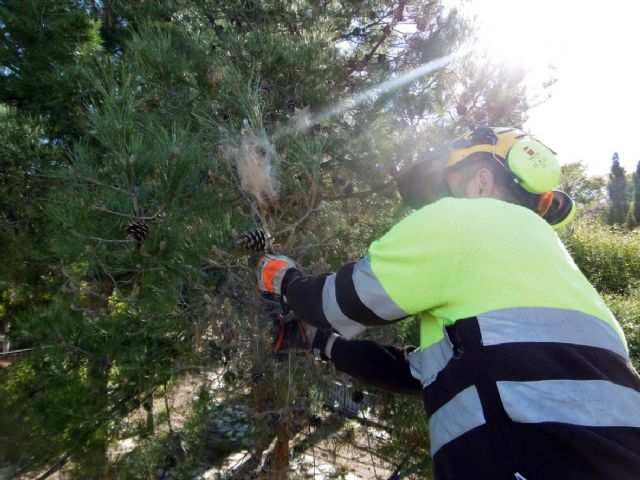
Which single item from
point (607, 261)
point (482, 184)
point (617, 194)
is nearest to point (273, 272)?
point (482, 184)

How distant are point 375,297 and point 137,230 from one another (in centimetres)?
91

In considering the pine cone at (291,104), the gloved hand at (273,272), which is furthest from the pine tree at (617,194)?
the gloved hand at (273,272)

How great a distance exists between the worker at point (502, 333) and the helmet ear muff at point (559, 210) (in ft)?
1.23

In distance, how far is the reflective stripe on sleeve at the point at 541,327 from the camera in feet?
3.39

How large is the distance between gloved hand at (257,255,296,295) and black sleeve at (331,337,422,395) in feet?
1.49

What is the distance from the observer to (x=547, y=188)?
1.41 meters

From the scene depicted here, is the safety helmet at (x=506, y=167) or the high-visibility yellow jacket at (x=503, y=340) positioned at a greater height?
the safety helmet at (x=506, y=167)

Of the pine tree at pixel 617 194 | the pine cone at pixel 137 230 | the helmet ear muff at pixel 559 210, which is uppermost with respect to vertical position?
the pine tree at pixel 617 194

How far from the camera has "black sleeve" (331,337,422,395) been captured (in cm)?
173

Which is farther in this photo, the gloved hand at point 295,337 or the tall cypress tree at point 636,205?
the tall cypress tree at point 636,205

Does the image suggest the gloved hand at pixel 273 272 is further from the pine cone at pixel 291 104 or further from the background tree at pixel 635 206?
the background tree at pixel 635 206

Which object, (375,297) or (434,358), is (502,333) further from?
(375,297)

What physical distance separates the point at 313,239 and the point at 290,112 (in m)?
0.84

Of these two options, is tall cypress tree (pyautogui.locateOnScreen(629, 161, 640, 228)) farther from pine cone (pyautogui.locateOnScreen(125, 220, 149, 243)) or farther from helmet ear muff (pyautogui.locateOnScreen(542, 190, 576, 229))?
pine cone (pyautogui.locateOnScreen(125, 220, 149, 243))
